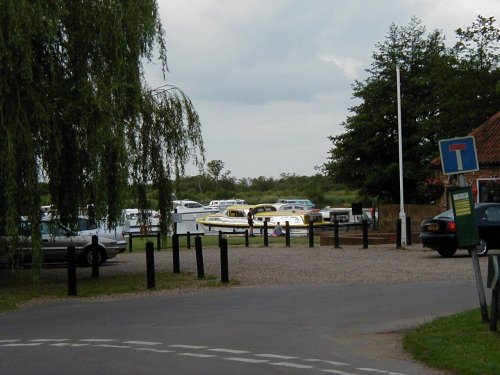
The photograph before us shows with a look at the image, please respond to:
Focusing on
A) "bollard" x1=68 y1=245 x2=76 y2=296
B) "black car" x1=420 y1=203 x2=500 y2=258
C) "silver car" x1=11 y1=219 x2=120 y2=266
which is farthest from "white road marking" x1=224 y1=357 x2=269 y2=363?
"silver car" x1=11 y1=219 x2=120 y2=266

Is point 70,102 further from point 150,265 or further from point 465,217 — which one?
point 465,217

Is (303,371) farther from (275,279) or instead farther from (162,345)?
(275,279)

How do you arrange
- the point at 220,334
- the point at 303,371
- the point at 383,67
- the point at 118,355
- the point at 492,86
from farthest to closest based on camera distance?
the point at 383,67
the point at 492,86
the point at 220,334
the point at 118,355
the point at 303,371

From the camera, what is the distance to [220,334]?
1069 cm

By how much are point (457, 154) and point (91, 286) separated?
991cm

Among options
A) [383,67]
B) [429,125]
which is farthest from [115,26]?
[383,67]

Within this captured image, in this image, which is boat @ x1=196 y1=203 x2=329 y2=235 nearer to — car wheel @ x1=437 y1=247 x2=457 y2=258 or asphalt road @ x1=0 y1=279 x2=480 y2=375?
car wheel @ x1=437 y1=247 x2=457 y2=258

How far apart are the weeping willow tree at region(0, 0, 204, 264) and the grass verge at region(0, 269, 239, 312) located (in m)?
1.41

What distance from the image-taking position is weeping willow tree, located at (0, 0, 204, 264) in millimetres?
14867

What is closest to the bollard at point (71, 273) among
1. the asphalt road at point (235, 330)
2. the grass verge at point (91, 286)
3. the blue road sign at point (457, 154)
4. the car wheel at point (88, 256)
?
the grass verge at point (91, 286)

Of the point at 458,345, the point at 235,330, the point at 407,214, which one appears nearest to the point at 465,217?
the point at 458,345

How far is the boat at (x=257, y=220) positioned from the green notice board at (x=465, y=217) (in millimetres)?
35950

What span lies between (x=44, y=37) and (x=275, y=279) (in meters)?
7.26

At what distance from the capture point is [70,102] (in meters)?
15.7
